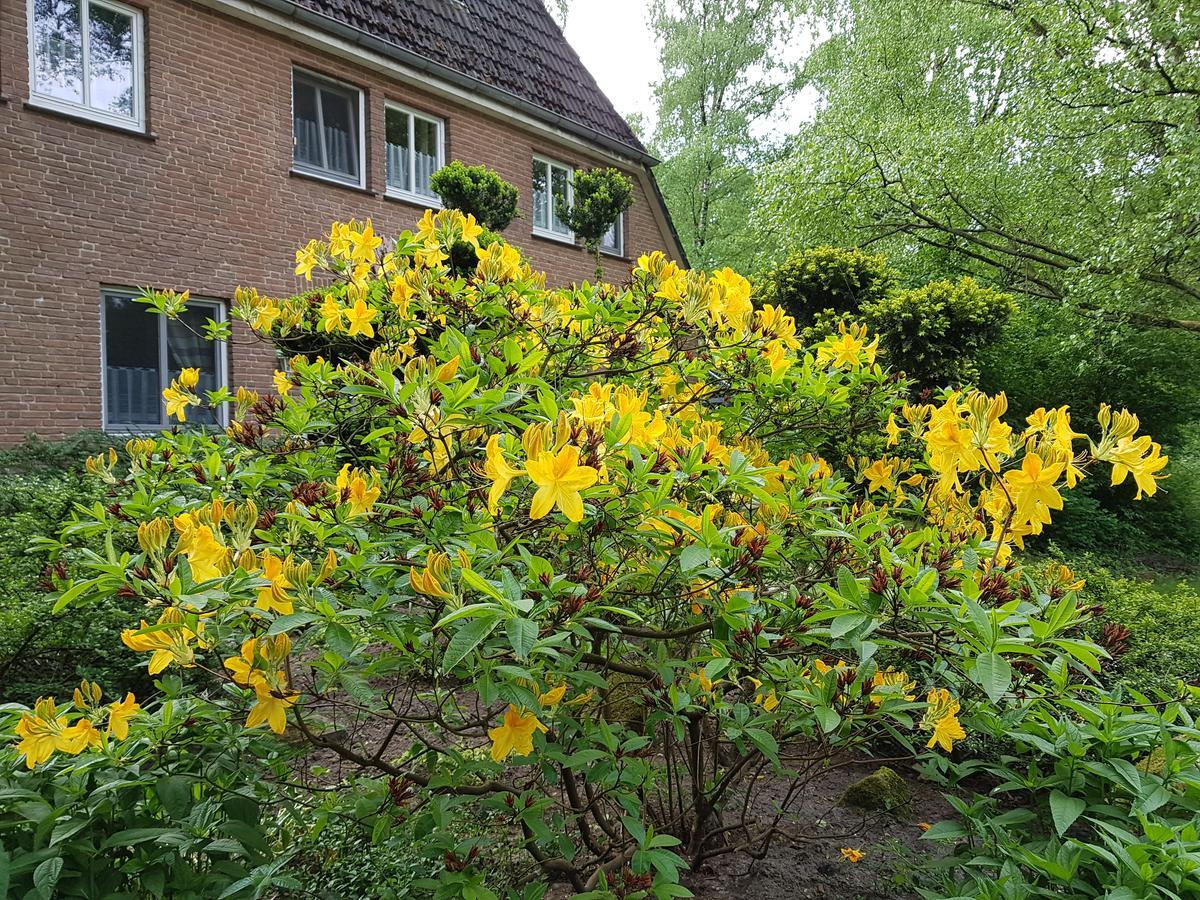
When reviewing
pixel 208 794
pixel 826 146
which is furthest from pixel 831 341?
pixel 826 146

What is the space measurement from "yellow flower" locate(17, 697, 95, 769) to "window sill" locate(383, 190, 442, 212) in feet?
29.3

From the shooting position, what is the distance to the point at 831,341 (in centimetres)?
234

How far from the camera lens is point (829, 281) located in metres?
7.93

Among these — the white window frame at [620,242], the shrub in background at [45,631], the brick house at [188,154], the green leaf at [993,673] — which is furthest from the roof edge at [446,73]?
the green leaf at [993,673]

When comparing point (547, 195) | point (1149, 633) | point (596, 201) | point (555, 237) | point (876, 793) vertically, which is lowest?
point (876, 793)

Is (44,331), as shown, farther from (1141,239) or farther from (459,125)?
(1141,239)

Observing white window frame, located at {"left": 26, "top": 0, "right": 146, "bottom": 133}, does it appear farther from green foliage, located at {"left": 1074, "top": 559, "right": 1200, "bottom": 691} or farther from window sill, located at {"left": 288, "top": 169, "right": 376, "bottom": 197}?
green foliage, located at {"left": 1074, "top": 559, "right": 1200, "bottom": 691}

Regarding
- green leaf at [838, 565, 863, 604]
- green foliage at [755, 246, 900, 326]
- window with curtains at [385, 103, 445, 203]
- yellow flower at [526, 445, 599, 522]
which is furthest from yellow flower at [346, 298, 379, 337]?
window with curtains at [385, 103, 445, 203]

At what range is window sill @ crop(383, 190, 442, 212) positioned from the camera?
942 centimetres

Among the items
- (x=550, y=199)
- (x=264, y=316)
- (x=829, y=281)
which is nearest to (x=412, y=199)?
(x=550, y=199)

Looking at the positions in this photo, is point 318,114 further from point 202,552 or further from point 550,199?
point 202,552

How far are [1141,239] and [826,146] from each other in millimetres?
4233

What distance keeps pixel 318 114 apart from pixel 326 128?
0.17 meters

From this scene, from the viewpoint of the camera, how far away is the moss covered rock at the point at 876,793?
2826 mm
